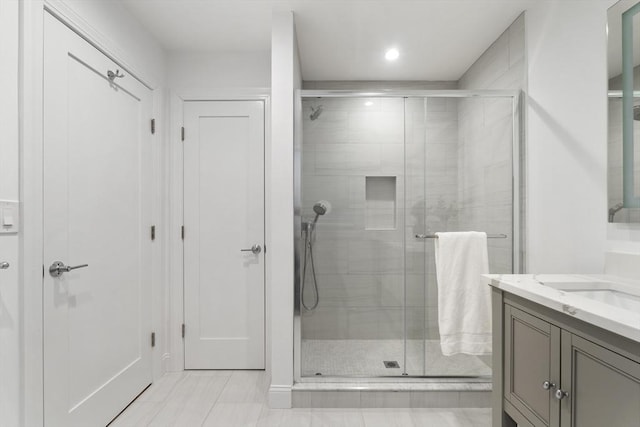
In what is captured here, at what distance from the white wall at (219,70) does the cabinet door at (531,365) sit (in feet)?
7.63

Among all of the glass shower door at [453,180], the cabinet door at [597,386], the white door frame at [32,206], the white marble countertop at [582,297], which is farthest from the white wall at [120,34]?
the cabinet door at [597,386]

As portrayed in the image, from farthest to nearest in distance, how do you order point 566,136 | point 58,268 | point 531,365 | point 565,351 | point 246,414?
point 246,414, point 566,136, point 58,268, point 531,365, point 565,351

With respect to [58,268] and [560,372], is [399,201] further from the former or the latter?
[58,268]

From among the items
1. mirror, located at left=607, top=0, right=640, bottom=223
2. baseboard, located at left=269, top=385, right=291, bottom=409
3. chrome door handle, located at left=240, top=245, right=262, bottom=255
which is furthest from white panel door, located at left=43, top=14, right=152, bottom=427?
mirror, located at left=607, top=0, right=640, bottom=223

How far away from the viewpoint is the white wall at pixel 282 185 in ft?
7.10

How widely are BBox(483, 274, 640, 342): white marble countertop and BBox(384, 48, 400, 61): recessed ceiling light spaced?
193 centimetres

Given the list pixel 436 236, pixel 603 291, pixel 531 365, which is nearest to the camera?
pixel 531 365

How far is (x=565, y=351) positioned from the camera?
115 centimetres

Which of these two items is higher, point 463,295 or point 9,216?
point 9,216

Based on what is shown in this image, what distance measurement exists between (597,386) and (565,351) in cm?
13

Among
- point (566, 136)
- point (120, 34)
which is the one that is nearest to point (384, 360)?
point (566, 136)

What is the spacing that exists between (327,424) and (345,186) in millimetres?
1466

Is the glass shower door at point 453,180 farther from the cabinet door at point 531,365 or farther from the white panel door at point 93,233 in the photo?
the white panel door at point 93,233

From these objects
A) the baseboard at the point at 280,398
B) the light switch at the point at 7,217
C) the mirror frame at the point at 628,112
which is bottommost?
the baseboard at the point at 280,398
